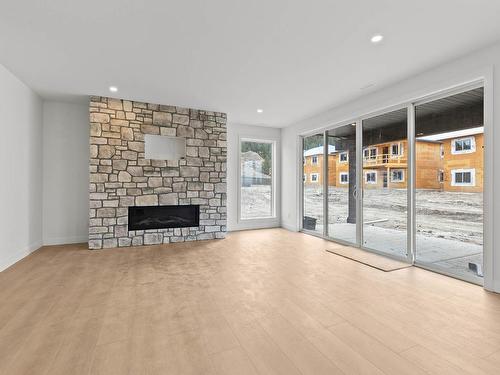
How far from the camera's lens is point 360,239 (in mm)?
4617

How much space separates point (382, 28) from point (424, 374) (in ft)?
9.38

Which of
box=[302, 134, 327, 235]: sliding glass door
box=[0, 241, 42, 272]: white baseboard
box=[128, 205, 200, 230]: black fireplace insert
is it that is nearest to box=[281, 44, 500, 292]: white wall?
box=[302, 134, 327, 235]: sliding glass door

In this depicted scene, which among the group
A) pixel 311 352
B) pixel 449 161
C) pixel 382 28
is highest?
pixel 382 28

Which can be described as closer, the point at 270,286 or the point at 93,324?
the point at 93,324

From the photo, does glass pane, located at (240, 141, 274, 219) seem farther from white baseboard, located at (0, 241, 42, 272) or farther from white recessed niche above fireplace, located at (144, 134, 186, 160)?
white baseboard, located at (0, 241, 42, 272)

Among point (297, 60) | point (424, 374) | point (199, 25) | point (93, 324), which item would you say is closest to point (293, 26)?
point (297, 60)

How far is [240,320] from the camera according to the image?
2.18 meters

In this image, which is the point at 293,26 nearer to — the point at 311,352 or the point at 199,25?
the point at 199,25

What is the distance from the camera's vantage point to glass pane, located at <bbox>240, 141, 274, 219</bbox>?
6.50 metres

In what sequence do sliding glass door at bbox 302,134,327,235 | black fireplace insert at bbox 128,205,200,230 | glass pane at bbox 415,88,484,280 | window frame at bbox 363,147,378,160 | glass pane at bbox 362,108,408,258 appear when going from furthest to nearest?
sliding glass door at bbox 302,134,327,235, black fireplace insert at bbox 128,205,200,230, window frame at bbox 363,147,378,160, glass pane at bbox 362,108,408,258, glass pane at bbox 415,88,484,280

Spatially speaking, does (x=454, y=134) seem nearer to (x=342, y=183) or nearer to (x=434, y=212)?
(x=434, y=212)

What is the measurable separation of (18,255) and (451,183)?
6303 mm

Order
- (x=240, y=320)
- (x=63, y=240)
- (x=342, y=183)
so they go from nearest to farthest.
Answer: (x=240, y=320) → (x=63, y=240) → (x=342, y=183)

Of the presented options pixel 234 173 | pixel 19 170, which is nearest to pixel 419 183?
pixel 234 173
